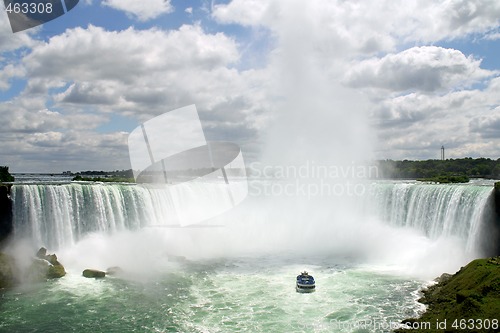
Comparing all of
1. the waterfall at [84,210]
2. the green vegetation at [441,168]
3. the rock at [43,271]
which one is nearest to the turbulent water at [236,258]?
the waterfall at [84,210]

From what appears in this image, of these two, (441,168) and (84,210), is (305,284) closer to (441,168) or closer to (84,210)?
(84,210)

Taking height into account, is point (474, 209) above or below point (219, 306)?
above


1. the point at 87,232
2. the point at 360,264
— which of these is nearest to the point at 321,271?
the point at 360,264

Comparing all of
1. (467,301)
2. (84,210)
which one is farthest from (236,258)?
(467,301)

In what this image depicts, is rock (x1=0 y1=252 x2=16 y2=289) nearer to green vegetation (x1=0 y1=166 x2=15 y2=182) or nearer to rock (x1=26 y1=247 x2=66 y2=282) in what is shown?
rock (x1=26 y1=247 x2=66 y2=282)

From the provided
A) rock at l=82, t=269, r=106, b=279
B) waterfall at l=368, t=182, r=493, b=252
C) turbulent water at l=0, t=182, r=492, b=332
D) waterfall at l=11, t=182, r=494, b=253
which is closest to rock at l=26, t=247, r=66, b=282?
turbulent water at l=0, t=182, r=492, b=332

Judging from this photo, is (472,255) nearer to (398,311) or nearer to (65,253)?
(398,311)
